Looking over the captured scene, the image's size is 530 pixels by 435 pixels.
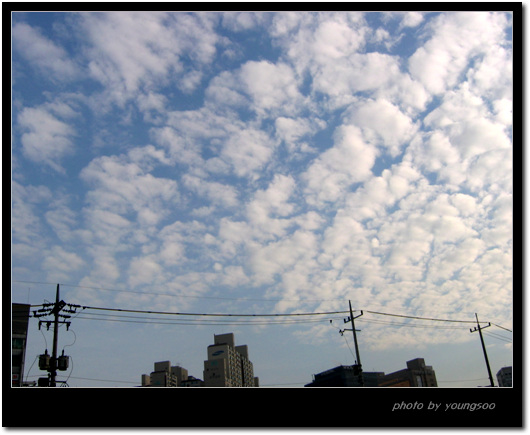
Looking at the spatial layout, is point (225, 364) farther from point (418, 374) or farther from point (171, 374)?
point (418, 374)

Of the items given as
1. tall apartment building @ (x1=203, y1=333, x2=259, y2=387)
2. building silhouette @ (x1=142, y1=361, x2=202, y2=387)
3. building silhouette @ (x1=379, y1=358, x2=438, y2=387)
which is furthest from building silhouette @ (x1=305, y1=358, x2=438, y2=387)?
building silhouette @ (x1=142, y1=361, x2=202, y2=387)

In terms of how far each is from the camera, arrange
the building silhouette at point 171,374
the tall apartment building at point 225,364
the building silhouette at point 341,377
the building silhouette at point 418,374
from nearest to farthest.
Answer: the building silhouette at point 341,377 < the building silhouette at point 418,374 < the building silhouette at point 171,374 < the tall apartment building at point 225,364

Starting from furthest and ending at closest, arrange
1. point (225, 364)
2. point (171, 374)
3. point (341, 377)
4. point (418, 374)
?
point (225, 364), point (171, 374), point (418, 374), point (341, 377)

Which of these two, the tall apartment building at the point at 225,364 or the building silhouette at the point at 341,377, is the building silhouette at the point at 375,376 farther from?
the tall apartment building at the point at 225,364

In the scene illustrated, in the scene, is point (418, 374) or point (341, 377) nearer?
→ point (341, 377)

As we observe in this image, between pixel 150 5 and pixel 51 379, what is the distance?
17120mm

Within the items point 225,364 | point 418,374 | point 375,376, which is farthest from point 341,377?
point 225,364

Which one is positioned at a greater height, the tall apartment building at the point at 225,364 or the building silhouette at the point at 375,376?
the tall apartment building at the point at 225,364

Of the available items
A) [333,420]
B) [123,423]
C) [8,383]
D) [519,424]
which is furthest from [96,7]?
[519,424]

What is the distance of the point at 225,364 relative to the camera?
91.9 meters

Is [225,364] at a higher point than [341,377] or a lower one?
higher

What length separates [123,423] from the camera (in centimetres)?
524

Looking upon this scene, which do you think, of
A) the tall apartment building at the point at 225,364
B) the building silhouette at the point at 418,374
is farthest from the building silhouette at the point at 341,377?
the tall apartment building at the point at 225,364

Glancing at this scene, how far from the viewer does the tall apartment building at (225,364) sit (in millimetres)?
89750
